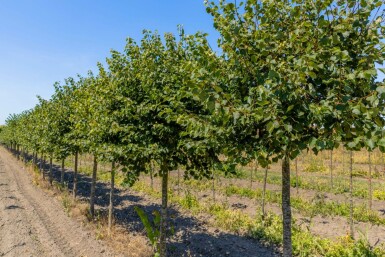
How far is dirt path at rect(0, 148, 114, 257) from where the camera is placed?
421 inches

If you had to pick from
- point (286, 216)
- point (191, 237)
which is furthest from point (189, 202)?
point (286, 216)

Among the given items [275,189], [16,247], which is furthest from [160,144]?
[275,189]

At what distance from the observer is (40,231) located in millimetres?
12742

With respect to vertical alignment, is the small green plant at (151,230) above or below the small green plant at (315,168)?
below

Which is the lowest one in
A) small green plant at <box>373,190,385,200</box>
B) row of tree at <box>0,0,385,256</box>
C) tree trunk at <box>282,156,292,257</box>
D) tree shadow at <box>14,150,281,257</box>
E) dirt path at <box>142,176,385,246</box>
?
tree shadow at <box>14,150,281,257</box>

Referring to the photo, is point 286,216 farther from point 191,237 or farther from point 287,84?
point 191,237

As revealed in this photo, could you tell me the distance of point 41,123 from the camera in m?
20.9

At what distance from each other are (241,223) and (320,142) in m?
10.7

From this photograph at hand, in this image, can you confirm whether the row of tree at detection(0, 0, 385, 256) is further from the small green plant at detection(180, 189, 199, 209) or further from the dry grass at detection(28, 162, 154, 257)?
the small green plant at detection(180, 189, 199, 209)

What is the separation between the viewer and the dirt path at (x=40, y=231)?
421 inches

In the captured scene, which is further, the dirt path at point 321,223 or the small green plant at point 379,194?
the small green plant at point 379,194

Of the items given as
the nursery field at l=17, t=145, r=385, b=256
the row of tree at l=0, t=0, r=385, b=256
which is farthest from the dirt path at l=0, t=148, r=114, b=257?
the row of tree at l=0, t=0, r=385, b=256

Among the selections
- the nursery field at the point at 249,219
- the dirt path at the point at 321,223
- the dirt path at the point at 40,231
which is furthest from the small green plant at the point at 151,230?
the dirt path at the point at 321,223

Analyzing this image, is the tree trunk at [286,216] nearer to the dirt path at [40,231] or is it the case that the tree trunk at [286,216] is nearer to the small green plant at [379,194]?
the dirt path at [40,231]
